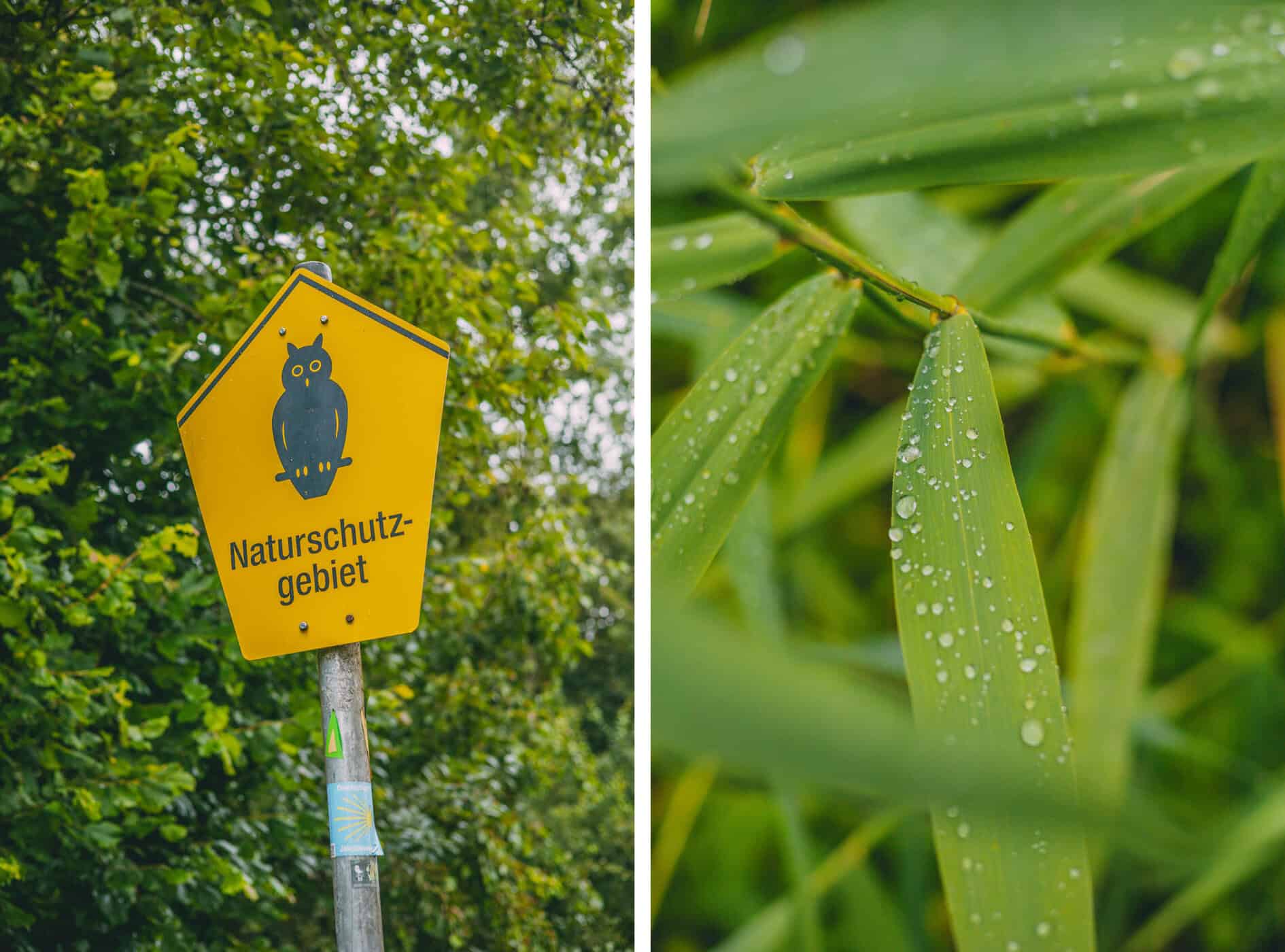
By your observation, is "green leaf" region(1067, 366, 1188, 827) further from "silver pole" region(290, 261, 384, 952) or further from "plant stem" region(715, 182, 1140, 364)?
"silver pole" region(290, 261, 384, 952)

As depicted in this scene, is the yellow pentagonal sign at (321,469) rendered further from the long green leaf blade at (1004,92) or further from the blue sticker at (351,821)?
the long green leaf blade at (1004,92)

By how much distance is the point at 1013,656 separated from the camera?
304mm

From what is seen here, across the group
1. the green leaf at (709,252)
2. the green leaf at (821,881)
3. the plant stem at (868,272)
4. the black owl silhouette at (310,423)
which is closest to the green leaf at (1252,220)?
the plant stem at (868,272)

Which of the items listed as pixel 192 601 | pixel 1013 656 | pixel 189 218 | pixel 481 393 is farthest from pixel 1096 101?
pixel 189 218

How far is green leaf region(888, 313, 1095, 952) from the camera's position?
0.29 metres

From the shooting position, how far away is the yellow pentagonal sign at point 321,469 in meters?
0.69

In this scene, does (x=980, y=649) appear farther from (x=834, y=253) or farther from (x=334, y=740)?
(x=334, y=740)

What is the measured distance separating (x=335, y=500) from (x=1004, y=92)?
0.57 metres

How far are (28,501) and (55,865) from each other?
598 mm

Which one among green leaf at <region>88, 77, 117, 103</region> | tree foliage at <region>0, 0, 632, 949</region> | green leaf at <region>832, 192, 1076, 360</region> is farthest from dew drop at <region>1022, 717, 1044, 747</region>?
green leaf at <region>88, 77, 117, 103</region>

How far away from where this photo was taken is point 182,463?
1756mm

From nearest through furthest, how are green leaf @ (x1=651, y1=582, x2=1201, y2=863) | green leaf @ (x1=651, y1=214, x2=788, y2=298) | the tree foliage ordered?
green leaf @ (x1=651, y1=582, x2=1201, y2=863)
green leaf @ (x1=651, y1=214, x2=788, y2=298)
the tree foliage

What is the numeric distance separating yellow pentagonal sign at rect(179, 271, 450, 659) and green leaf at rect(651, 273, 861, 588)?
314 millimetres

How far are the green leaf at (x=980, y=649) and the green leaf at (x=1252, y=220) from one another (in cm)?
14
